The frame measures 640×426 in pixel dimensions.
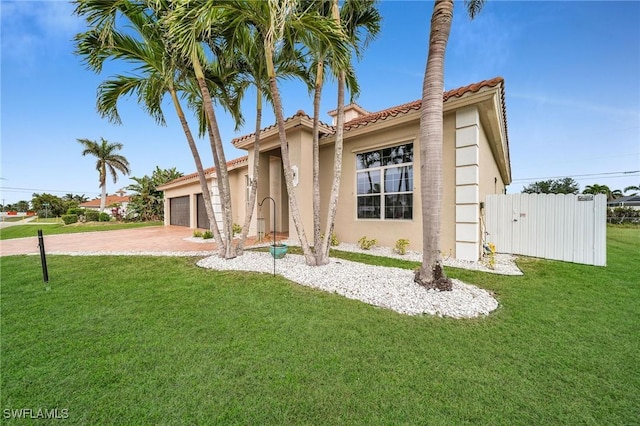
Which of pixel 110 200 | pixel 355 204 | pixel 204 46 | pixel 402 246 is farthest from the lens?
pixel 110 200

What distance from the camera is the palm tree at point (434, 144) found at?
4543 mm

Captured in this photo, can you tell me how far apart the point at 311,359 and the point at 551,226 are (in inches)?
332

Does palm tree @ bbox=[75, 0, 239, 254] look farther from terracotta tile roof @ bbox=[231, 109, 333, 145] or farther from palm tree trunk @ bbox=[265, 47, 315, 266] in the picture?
terracotta tile roof @ bbox=[231, 109, 333, 145]

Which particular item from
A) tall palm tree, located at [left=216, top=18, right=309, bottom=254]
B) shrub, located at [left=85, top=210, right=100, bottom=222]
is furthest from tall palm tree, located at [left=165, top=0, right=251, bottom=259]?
shrub, located at [left=85, top=210, right=100, bottom=222]

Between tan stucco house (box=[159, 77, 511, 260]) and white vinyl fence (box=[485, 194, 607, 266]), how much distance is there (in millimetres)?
920

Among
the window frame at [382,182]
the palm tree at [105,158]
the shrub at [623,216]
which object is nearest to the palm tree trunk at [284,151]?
the window frame at [382,182]

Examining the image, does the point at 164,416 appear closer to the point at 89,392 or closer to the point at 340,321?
the point at 89,392

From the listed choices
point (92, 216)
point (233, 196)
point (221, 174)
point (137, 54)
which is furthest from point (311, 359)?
point (92, 216)

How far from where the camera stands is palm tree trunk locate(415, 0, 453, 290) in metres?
4.54

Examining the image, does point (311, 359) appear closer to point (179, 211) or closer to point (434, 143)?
point (434, 143)

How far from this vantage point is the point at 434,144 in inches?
179

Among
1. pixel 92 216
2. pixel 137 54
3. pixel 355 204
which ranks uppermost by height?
pixel 137 54

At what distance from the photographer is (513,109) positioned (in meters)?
13.9

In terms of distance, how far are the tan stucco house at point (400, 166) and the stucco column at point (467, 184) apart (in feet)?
0.08
